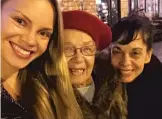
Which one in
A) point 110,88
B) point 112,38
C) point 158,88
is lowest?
point 158,88

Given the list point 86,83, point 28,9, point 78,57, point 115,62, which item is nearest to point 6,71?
point 28,9

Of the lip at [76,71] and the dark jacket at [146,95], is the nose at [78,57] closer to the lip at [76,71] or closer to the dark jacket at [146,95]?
the lip at [76,71]

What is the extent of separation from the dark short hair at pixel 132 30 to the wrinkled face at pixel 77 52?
0.34 meters

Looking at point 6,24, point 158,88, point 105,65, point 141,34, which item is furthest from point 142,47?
point 6,24

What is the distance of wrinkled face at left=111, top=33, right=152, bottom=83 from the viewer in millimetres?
1847

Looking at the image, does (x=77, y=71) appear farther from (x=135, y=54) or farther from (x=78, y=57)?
(x=135, y=54)

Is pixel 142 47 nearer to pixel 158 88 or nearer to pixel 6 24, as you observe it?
pixel 158 88

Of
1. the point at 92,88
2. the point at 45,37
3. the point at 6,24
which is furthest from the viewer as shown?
the point at 92,88

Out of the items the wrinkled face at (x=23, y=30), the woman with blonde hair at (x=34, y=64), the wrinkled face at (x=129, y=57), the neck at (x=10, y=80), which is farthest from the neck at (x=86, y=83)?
the wrinkled face at (x=23, y=30)

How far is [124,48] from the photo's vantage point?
185cm

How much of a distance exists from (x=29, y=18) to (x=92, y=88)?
27.9 inches

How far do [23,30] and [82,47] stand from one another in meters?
0.52

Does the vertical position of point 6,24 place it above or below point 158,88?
above

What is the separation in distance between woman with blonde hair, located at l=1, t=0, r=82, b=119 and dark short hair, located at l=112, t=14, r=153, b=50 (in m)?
0.56
